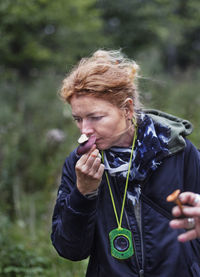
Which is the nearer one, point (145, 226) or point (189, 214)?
point (189, 214)

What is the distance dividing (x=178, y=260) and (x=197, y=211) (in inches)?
18.7

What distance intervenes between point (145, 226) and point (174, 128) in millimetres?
499

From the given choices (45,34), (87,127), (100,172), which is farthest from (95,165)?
(45,34)

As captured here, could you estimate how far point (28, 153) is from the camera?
6.32 m

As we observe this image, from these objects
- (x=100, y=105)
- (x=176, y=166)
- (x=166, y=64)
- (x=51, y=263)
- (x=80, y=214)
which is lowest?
(x=51, y=263)

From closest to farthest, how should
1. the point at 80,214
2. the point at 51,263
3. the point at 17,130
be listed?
A: the point at 80,214, the point at 51,263, the point at 17,130

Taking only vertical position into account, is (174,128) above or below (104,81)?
below

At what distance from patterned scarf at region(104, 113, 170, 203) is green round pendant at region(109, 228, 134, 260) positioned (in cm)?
15

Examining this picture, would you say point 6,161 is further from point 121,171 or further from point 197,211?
point 197,211

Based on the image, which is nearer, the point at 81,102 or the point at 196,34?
the point at 81,102

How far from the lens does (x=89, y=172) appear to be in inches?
59.0

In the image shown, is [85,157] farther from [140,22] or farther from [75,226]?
[140,22]

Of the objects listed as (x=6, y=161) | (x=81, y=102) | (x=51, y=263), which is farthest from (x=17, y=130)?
(x=81, y=102)

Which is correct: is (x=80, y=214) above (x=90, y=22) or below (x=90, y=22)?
below
